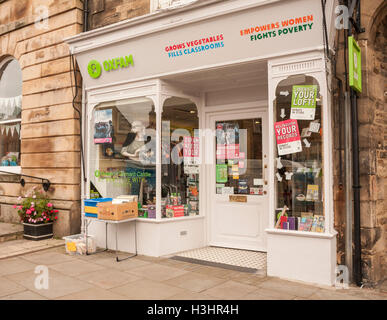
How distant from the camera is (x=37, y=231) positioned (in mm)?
7723

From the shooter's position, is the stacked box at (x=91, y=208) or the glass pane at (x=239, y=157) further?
the glass pane at (x=239, y=157)

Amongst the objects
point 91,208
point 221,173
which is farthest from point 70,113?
point 221,173

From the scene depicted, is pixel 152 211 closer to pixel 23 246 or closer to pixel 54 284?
pixel 54 284

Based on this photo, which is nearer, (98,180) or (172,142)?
(172,142)

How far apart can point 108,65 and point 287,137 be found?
365 centimetres

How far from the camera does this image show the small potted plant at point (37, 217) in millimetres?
7732

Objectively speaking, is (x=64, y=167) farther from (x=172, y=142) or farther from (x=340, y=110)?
(x=340, y=110)

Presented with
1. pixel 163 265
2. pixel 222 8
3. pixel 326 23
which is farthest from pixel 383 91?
pixel 163 265

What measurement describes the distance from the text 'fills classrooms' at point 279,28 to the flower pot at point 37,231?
17.9ft

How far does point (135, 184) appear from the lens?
707 centimetres

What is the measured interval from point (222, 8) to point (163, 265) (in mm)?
3992

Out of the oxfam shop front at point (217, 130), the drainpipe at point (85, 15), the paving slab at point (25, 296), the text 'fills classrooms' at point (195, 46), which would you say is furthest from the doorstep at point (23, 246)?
the drainpipe at point (85, 15)

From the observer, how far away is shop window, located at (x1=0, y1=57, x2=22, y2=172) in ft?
31.3

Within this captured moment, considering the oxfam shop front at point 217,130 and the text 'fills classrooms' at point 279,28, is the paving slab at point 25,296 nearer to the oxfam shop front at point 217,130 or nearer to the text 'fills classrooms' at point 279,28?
the oxfam shop front at point 217,130
